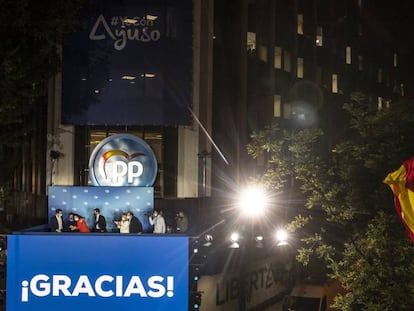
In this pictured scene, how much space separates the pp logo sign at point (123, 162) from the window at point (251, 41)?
51.3 feet

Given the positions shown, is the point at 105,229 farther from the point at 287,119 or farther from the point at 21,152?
the point at 287,119

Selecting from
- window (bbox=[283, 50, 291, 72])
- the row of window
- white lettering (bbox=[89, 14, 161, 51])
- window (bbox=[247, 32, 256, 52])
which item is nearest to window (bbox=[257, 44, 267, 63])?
window (bbox=[247, 32, 256, 52])

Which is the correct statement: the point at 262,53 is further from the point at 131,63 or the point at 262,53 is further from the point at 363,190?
the point at 363,190

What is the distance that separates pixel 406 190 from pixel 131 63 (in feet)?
64.1

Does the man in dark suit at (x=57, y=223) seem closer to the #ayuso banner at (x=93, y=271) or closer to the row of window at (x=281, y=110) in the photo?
the #ayuso banner at (x=93, y=271)

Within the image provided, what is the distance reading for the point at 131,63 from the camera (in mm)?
29375

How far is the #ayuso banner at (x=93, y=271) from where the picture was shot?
51.2ft

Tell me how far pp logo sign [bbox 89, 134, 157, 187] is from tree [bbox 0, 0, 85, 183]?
4835 mm

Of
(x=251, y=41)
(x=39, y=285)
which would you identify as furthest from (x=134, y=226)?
(x=251, y=41)

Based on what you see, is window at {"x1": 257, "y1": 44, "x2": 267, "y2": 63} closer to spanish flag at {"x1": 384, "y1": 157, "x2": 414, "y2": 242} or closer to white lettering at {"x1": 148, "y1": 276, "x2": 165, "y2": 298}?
white lettering at {"x1": 148, "y1": 276, "x2": 165, "y2": 298}

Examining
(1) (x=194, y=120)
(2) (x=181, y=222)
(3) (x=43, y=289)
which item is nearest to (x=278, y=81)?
(1) (x=194, y=120)

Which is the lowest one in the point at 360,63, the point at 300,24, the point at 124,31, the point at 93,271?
the point at 93,271

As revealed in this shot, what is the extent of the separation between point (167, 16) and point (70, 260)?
1614 cm

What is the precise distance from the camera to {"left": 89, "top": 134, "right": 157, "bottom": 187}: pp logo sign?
28297 mm
